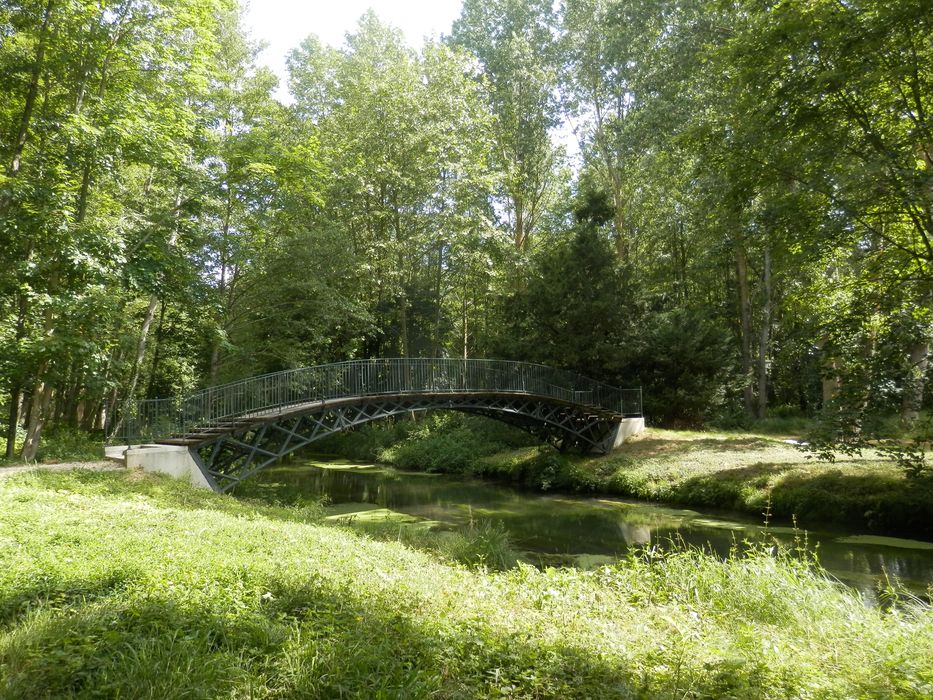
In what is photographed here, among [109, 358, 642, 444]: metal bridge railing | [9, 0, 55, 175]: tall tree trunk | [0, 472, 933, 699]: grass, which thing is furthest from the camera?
[109, 358, 642, 444]: metal bridge railing

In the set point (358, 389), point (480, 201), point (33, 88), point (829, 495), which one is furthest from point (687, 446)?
point (33, 88)

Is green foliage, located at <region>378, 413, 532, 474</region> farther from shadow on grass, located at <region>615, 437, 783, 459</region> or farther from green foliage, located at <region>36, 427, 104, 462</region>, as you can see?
green foliage, located at <region>36, 427, 104, 462</region>

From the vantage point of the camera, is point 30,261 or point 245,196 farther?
point 245,196

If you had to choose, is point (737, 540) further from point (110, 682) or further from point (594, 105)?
point (594, 105)

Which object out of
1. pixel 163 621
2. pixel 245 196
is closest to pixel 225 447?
pixel 245 196

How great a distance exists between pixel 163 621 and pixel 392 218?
2245 cm

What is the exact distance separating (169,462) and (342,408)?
445cm

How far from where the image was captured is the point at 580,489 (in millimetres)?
19078

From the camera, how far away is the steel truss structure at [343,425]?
1267 cm

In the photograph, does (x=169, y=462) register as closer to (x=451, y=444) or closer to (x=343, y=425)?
(x=343, y=425)

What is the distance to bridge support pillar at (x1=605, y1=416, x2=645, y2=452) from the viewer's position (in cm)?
2144

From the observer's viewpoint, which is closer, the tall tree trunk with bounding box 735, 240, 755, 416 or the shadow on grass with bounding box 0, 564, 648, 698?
the shadow on grass with bounding box 0, 564, 648, 698

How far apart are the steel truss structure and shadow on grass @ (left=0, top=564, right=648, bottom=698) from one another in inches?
334

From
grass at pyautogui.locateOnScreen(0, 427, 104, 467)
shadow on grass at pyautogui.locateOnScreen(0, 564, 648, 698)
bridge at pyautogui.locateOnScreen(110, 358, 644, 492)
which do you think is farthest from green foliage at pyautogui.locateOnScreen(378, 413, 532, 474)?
shadow on grass at pyautogui.locateOnScreen(0, 564, 648, 698)
